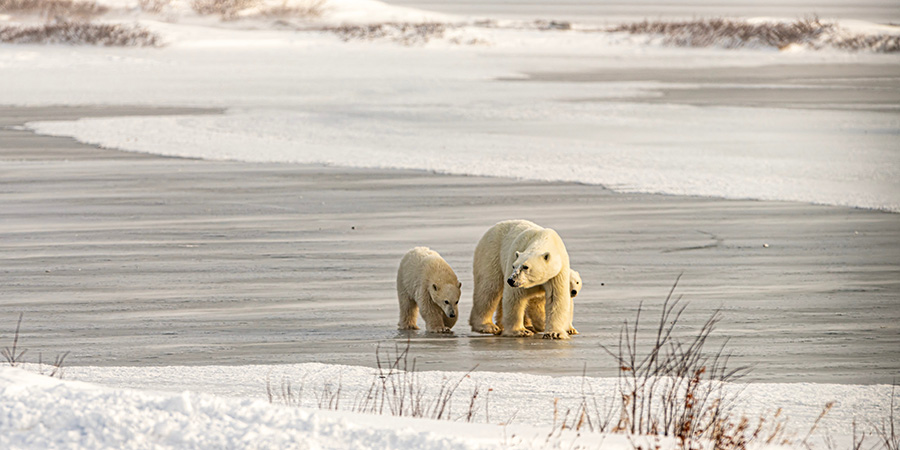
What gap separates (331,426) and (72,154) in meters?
15.3

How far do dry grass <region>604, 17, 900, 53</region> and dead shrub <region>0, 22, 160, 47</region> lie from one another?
24623mm

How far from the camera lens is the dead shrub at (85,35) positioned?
5209 centimetres

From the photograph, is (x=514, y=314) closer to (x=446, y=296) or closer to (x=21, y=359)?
(x=446, y=296)

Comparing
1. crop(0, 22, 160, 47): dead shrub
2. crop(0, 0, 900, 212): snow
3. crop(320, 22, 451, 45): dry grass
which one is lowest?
crop(0, 0, 900, 212): snow

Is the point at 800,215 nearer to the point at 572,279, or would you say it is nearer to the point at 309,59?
the point at 572,279

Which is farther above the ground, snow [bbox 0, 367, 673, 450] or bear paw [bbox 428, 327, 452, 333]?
snow [bbox 0, 367, 673, 450]

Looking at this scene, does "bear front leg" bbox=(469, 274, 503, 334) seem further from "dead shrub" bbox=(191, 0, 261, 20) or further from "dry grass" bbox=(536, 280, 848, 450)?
"dead shrub" bbox=(191, 0, 261, 20)

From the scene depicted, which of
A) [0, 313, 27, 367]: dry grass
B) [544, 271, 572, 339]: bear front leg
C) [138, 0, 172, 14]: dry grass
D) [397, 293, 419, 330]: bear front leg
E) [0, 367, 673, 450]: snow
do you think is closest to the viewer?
[0, 367, 673, 450]: snow

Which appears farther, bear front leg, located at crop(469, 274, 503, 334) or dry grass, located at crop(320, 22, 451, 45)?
dry grass, located at crop(320, 22, 451, 45)

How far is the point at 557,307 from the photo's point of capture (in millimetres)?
7875

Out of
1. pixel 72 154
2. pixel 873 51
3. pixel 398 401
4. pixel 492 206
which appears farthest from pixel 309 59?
pixel 398 401

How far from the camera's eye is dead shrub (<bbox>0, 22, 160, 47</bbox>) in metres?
52.1

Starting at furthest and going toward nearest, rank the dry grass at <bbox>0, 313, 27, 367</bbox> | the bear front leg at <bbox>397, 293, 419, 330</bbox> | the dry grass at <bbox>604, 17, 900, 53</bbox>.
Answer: the dry grass at <bbox>604, 17, 900, 53</bbox> → the bear front leg at <bbox>397, 293, 419, 330</bbox> → the dry grass at <bbox>0, 313, 27, 367</bbox>

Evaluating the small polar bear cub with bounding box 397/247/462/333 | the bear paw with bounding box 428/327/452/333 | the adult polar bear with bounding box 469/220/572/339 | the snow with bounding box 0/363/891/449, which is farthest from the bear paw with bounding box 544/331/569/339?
the snow with bounding box 0/363/891/449
